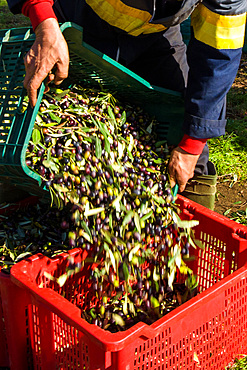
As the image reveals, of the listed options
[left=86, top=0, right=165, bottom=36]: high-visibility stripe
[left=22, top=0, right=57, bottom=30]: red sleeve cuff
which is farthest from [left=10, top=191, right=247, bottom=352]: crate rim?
[left=86, top=0, right=165, bottom=36]: high-visibility stripe

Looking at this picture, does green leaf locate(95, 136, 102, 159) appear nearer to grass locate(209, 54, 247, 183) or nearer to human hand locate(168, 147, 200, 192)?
human hand locate(168, 147, 200, 192)

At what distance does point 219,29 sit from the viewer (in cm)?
222

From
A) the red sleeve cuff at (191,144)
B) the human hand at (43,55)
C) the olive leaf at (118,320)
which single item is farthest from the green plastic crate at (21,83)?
the olive leaf at (118,320)

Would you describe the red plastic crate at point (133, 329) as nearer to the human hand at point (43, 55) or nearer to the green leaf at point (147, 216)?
the green leaf at point (147, 216)

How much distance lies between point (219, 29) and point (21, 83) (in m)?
0.96

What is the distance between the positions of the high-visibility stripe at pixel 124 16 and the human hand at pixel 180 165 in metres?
0.65

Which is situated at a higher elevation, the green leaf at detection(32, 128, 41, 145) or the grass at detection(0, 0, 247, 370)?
the green leaf at detection(32, 128, 41, 145)

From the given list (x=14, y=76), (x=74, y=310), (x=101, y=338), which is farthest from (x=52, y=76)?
(x=101, y=338)

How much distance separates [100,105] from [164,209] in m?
0.62

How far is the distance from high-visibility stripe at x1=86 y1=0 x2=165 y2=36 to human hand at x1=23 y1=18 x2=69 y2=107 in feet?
1.72

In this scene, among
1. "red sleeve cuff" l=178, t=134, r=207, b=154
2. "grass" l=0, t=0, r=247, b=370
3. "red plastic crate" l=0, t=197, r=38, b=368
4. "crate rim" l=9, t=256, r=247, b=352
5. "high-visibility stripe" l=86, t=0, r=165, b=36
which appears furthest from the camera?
"grass" l=0, t=0, r=247, b=370

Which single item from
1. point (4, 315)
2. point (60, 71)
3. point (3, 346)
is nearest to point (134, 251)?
point (4, 315)

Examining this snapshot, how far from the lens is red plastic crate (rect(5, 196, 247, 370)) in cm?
157

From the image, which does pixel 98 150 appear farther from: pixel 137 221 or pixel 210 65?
pixel 210 65
